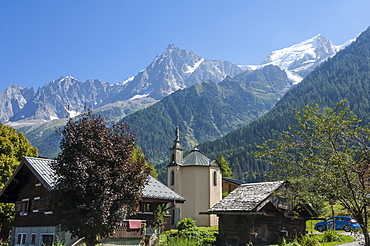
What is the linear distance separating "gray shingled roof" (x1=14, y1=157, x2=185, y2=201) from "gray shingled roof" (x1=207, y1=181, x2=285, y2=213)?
212 inches

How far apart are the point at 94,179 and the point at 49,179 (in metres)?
9.35

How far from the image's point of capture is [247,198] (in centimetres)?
2741

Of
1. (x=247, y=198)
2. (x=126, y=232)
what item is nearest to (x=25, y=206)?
(x=126, y=232)

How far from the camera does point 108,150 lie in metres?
18.5

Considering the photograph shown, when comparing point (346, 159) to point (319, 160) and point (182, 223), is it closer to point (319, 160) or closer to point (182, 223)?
point (319, 160)

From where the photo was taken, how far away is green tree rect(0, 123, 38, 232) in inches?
1446

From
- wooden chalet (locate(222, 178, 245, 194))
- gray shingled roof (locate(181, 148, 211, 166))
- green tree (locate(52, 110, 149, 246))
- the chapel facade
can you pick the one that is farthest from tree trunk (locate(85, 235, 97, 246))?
wooden chalet (locate(222, 178, 245, 194))

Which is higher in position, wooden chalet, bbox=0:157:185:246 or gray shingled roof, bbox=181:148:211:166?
gray shingled roof, bbox=181:148:211:166

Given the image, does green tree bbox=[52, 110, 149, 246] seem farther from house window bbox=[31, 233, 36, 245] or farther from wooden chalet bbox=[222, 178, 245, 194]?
wooden chalet bbox=[222, 178, 245, 194]

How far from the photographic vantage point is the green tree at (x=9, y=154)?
1446 inches

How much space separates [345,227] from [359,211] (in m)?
25.9

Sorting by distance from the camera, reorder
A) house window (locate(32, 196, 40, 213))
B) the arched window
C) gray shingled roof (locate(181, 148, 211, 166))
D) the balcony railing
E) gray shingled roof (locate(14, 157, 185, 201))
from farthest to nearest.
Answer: the arched window < gray shingled roof (locate(181, 148, 211, 166)) < house window (locate(32, 196, 40, 213)) < gray shingled roof (locate(14, 157, 185, 201)) < the balcony railing

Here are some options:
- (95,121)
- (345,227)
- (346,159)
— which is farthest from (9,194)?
(345,227)

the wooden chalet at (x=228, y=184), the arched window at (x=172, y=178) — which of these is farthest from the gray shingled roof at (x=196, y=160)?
the wooden chalet at (x=228, y=184)
